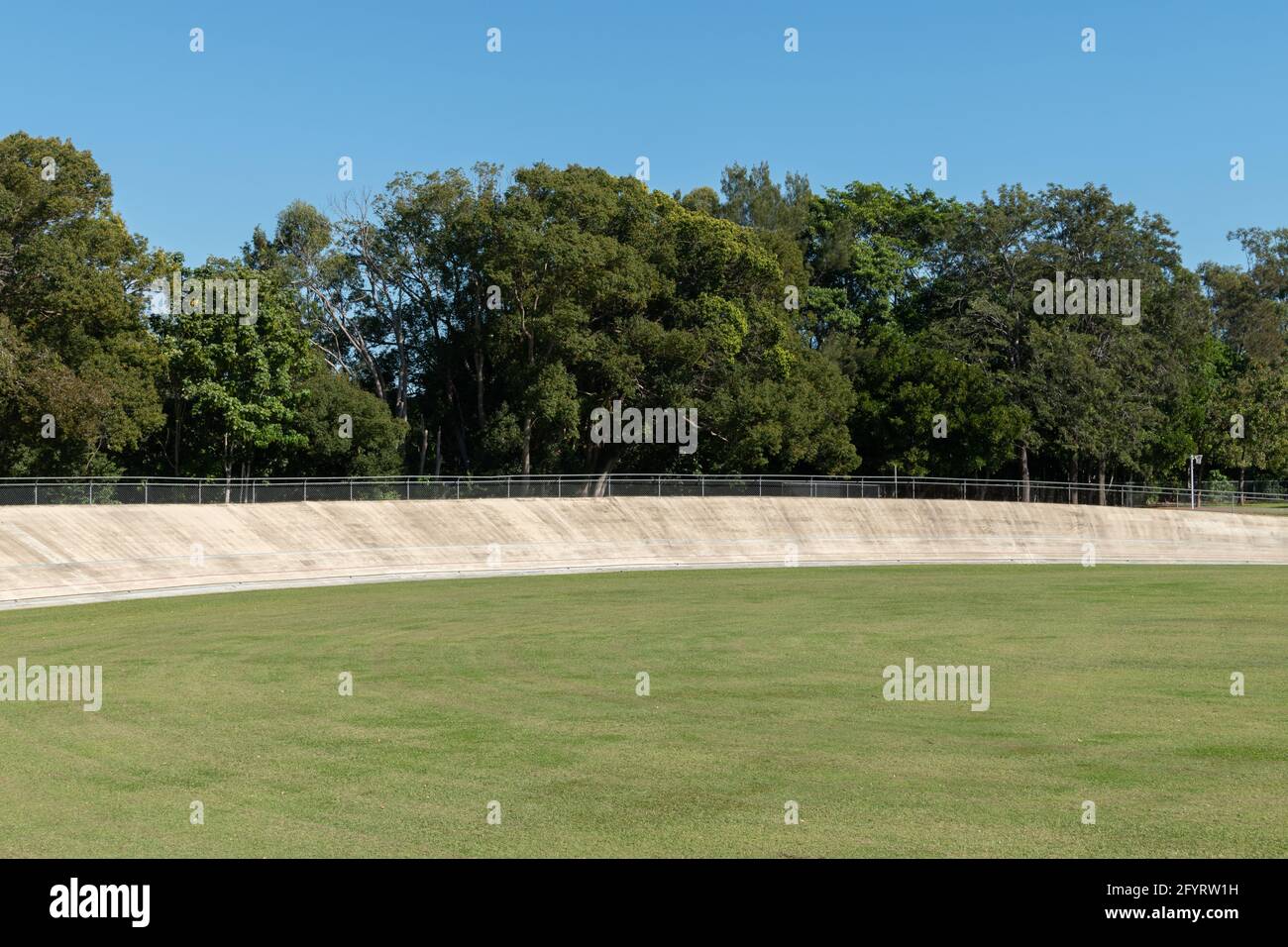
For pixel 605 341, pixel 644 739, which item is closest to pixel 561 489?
pixel 605 341

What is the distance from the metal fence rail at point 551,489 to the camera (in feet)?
136

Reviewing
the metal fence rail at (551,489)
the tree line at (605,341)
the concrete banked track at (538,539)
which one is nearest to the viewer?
the concrete banked track at (538,539)

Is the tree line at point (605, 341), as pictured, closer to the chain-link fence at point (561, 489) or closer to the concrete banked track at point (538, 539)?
the chain-link fence at point (561, 489)

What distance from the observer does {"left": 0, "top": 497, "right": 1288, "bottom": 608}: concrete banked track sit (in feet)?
118

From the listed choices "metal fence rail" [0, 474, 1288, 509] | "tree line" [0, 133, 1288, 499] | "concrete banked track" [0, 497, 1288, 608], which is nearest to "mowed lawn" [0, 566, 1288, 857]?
"concrete banked track" [0, 497, 1288, 608]

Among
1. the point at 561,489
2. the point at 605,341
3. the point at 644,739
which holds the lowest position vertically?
the point at 644,739

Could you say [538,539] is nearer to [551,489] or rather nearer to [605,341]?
[551,489]

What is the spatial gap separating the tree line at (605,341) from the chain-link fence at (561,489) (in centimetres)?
652

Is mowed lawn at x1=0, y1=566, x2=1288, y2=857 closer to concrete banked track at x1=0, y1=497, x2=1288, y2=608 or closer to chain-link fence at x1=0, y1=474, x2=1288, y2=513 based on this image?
concrete banked track at x1=0, y1=497, x2=1288, y2=608

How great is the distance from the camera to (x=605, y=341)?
63.1m

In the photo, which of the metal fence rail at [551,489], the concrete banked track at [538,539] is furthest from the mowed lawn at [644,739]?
the metal fence rail at [551,489]

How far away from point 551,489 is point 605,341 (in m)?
12.7

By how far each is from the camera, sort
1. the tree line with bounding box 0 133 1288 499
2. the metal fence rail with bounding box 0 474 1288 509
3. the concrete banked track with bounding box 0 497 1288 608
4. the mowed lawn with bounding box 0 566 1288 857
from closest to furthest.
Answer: the mowed lawn with bounding box 0 566 1288 857, the concrete banked track with bounding box 0 497 1288 608, the metal fence rail with bounding box 0 474 1288 509, the tree line with bounding box 0 133 1288 499

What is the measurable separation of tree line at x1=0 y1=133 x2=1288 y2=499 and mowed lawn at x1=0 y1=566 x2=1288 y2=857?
1283 inches
